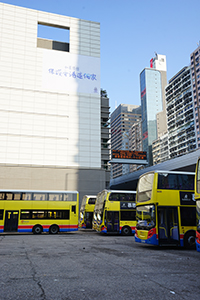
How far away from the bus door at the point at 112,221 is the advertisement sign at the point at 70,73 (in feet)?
108

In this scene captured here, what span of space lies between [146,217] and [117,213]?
9.78m

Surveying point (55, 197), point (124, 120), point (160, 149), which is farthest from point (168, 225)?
point (124, 120)

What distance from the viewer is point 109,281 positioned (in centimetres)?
607

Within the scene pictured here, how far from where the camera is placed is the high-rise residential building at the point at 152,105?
136500 millimetres

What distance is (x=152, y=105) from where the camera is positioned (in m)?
140

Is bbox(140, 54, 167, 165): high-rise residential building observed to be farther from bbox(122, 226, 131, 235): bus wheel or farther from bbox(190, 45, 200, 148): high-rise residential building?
bbox(122, 226, 131, 235): bus wheel

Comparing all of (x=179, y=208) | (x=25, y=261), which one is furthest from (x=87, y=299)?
(x=179, y=208)

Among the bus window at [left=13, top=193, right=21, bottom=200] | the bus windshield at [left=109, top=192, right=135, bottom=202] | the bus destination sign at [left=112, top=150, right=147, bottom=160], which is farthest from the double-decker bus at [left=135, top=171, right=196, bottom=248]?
the bus destination sign at [left=112, top=150, right=147, bottom=160]

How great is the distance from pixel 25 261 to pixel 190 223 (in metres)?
8.98

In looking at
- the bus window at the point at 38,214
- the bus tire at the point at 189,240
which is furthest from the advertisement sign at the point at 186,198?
the bus window at the point at 38,214

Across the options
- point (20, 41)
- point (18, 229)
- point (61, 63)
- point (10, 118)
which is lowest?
point (18, 229)

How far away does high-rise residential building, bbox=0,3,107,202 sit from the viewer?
155 ft

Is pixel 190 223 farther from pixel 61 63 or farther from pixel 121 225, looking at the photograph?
pixel 61 63

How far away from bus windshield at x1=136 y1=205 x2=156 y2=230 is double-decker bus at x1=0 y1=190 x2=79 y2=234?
11.2 meters
